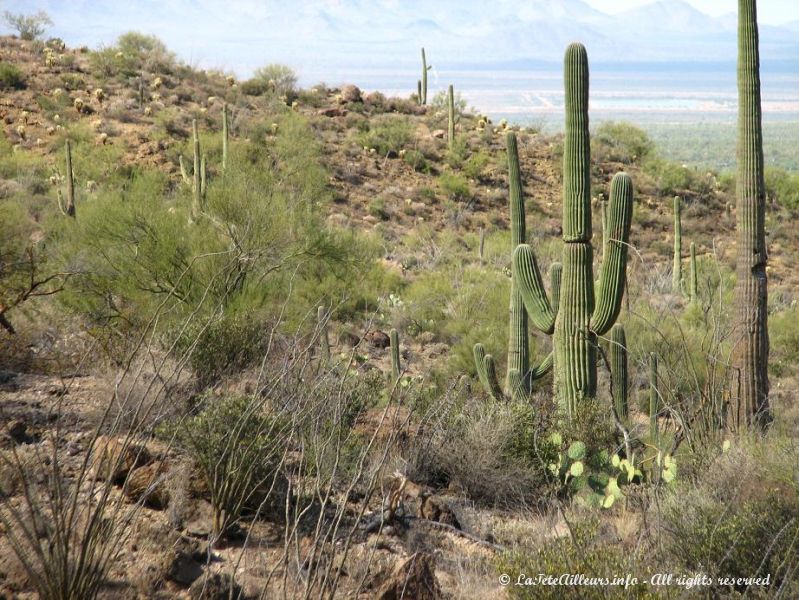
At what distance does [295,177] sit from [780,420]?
18236 mm

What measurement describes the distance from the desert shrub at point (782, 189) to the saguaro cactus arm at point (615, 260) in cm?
2972

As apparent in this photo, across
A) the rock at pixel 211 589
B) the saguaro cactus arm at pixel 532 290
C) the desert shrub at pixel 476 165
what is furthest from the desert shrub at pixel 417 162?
the rock at pixel 211 589

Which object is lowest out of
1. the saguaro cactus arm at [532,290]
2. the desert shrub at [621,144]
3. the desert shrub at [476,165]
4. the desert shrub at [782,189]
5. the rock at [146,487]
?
the rock at [146,487]

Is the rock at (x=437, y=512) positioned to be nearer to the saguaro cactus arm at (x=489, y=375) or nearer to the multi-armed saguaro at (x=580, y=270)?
the multi-armed saguaro at (x=580, y=270)

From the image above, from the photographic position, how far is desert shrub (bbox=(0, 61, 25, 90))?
115ft

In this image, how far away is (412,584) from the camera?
520 centimetres

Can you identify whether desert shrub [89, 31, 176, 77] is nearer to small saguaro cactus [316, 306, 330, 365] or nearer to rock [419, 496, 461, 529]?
small saguaro cactus [316, 306, 330, 365]

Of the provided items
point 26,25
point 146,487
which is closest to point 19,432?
point 146,487

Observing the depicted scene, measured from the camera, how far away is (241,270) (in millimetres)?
12516

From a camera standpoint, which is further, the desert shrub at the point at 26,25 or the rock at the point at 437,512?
the desert shrub at the point at 26,25

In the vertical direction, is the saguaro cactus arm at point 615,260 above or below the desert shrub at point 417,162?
below

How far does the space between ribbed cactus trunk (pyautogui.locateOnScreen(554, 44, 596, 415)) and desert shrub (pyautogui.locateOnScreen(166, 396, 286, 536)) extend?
360cm

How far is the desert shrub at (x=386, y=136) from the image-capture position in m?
36.2

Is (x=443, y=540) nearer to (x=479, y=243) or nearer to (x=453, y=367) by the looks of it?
(x=453, y=367)
